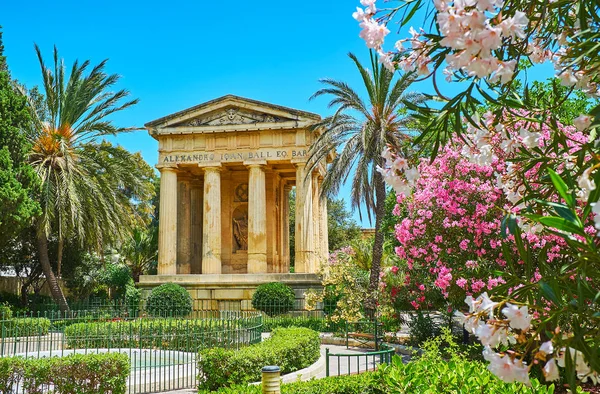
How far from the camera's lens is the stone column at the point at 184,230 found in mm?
29781

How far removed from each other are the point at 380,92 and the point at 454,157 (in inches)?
263

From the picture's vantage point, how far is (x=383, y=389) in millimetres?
6871

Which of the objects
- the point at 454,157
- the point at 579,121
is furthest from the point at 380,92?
the point at 579,121

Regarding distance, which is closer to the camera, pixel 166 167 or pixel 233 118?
pixel 233 118

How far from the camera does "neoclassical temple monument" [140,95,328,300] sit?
26.8 meters

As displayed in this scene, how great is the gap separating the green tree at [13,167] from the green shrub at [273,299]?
29.0ft

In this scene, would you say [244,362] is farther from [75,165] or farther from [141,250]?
[141,250]

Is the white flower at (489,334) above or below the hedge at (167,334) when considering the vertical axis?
above

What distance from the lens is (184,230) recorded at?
1184 inches

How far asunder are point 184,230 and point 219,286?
4959 mm

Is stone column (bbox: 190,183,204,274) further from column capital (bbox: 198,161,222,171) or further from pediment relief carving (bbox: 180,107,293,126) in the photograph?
pediment relief carving (bbox: 180,107,293,126)

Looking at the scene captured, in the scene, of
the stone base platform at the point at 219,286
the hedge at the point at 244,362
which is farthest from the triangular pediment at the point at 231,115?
the hedge at the point at 244,362

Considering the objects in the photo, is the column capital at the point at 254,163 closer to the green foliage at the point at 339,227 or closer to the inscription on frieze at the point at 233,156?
the inscription on frieze at the point at 233,156

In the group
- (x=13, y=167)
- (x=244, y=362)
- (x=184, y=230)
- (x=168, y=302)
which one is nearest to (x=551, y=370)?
(x=244, y=362)
